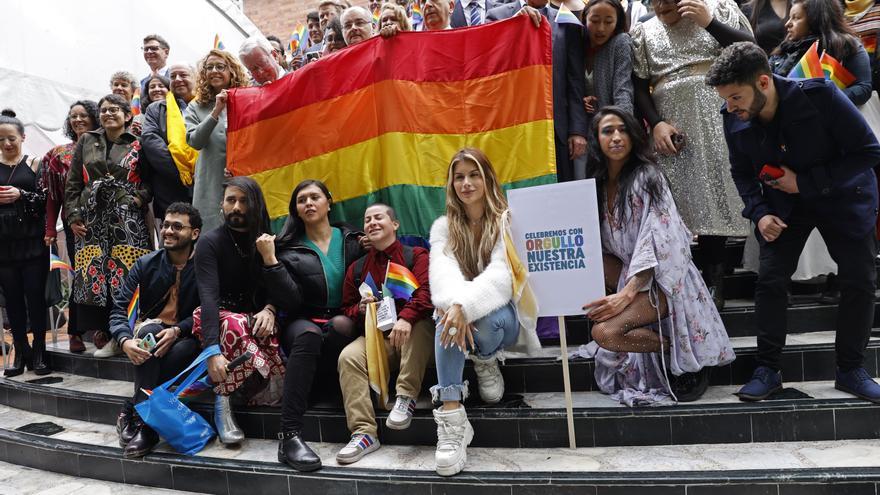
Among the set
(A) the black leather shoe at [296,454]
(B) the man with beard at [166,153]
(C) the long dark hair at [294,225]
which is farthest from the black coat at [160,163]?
(A) the black leather shoe at [296,454]

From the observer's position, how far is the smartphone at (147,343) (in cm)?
313

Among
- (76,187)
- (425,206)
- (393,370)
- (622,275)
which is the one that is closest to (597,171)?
(622,275)

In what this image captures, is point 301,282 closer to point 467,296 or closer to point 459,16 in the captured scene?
point 467,296

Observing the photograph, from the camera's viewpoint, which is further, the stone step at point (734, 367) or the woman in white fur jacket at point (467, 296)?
the stone step at point (734, 367)

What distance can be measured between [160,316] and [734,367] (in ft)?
11.0

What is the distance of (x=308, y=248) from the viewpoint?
3.29 meters

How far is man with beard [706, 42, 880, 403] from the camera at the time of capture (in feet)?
8.46

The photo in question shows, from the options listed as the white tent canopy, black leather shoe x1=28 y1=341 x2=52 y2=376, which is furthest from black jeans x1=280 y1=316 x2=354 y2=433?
the white tent canopy

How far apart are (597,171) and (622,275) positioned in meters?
0.59

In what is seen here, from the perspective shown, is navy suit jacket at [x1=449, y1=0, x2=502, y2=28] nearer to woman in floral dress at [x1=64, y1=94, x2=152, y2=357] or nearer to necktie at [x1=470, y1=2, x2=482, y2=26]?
necktie at [x1=470, y1=2, x2=482, y2=26]

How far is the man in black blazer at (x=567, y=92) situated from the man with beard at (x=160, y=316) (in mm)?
A: 2387

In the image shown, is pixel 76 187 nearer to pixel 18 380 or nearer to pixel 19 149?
pixel 19 149

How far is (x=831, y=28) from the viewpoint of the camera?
130 inches

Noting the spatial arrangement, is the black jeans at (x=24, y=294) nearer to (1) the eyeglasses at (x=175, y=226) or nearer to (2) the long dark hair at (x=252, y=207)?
(1) the eyeglasses at (x=175, y=226)
